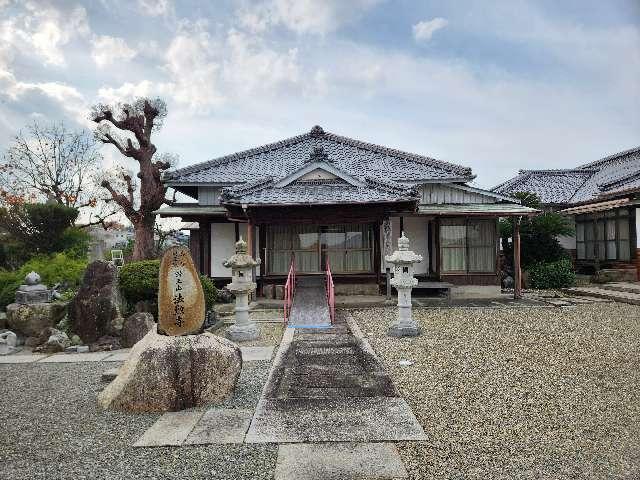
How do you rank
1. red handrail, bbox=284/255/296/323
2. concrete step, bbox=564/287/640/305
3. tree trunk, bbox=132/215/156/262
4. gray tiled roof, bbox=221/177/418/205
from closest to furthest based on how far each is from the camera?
red handrail, bbox=284/255/296/323, gray tiled roof, bbox=221/177/418/205, concrete step, bbox=564/287/640/305, tree trunk, bbox=132/215/156/262

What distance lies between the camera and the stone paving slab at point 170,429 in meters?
3.82

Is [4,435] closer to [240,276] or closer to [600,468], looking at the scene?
[240,276]

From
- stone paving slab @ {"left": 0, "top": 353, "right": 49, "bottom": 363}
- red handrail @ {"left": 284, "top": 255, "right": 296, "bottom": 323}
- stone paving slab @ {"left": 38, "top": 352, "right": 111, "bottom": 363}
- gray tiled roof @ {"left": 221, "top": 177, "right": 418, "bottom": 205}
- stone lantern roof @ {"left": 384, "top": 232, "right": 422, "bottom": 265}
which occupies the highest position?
gray tiled roof @ {"left": 221, "top": 177, "right": 418, "bottom": 205}

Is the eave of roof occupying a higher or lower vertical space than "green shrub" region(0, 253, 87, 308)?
higher

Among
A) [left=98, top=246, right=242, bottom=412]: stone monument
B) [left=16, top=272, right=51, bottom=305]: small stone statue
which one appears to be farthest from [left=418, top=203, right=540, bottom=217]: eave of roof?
[left=16, top=272, right=51, bottom=305]: small stone statue

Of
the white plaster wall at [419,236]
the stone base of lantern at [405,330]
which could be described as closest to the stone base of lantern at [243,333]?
the stone base of lantern at [405,330]

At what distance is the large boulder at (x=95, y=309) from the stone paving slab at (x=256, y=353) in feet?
10.6

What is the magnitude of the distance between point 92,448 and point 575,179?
1173 inches

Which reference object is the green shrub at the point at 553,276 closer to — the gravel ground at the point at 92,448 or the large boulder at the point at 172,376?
the gravel ground at the point at 92,448

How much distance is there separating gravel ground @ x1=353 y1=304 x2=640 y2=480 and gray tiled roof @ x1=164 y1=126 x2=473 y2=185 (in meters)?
8.05

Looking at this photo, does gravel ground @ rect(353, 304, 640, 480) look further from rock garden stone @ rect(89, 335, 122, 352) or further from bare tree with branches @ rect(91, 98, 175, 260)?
bare tree with branches @ rect(91, 98, 175, 260)

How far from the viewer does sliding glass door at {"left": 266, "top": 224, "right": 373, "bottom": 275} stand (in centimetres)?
1384

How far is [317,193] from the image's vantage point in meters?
12.7

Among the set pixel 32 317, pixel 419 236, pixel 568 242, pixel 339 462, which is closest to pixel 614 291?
pixel 568 242
